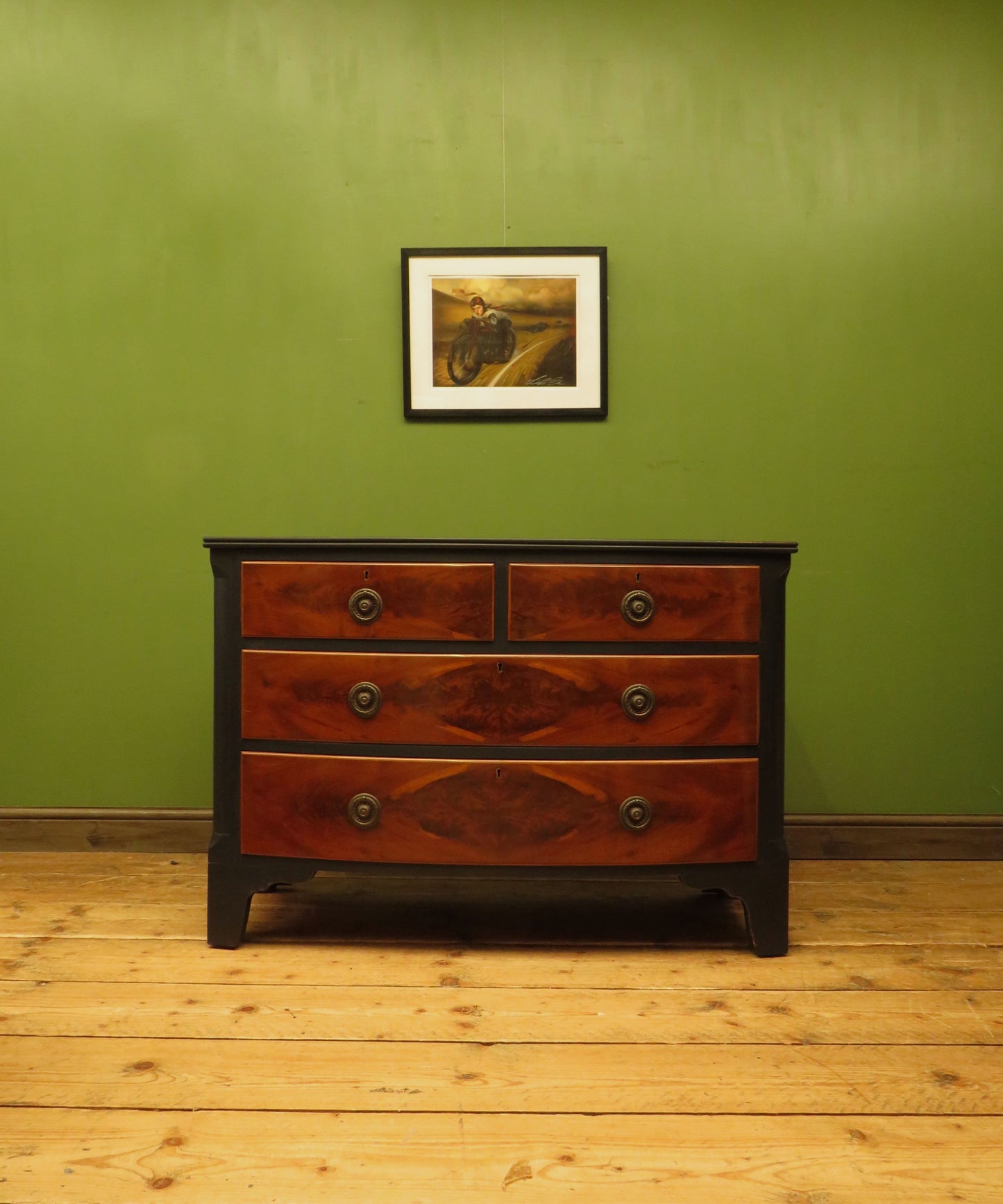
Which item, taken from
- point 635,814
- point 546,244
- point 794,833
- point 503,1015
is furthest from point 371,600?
point 794,833

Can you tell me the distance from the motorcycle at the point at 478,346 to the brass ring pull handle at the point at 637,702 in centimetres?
119

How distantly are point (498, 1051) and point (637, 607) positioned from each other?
3.06ft

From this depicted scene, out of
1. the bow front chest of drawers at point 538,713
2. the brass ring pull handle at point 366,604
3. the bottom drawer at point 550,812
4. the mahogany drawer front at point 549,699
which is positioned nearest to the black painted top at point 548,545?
the bow front chest of drawers at point 538,713

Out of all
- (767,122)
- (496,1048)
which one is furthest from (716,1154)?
(767,122)

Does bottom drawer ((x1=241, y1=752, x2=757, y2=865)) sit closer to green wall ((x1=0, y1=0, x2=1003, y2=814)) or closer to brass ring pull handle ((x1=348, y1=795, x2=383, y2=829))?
brass ring pull handle ((x1=348, y1=795, x2=383, y2=829))

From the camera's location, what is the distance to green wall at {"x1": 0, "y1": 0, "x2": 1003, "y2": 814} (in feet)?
8.48

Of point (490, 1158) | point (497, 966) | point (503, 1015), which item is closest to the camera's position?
point (490, 1158)

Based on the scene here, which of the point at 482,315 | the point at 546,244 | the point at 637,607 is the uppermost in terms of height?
the point at 546,244

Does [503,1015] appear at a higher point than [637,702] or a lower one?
lower

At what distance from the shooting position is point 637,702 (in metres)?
1.91

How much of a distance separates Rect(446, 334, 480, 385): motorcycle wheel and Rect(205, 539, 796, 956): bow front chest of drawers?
91cm

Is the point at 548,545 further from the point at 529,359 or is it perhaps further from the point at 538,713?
the point at 529,359

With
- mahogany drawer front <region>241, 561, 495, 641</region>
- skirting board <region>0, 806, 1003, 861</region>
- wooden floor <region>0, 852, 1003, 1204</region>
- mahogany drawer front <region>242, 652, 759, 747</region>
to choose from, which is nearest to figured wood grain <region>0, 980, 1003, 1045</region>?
A: wooden floor <region>0, 852, 1003, 1204</region>

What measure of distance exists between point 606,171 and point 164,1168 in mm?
2660
